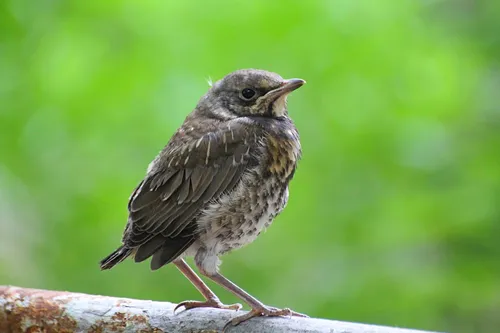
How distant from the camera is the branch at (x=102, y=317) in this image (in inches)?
104

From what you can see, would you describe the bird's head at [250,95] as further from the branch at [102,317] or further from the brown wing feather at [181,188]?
the branch at [102,317]

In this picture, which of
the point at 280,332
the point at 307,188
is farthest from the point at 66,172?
the point at 280,332

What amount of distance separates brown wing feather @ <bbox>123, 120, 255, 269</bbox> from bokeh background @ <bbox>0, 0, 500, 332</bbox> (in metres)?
1.22

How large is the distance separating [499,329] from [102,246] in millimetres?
2128

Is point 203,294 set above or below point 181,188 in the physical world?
below

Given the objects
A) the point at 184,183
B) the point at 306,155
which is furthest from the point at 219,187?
the point at 306,155

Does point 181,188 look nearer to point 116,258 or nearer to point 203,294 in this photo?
point 116,258

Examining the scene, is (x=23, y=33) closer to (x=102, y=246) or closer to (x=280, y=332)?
(x=102, y=246)

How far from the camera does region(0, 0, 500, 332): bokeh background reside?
4223 millimetres

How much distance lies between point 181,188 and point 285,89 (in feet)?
1.69

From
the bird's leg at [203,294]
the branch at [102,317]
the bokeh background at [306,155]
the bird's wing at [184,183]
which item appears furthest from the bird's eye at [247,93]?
the bokeh background at [306,155]

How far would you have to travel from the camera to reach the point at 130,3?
4.54m

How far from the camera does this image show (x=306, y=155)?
14.1ft

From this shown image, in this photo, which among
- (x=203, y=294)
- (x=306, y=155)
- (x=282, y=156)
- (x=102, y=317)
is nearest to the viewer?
(x=102, y=317)
